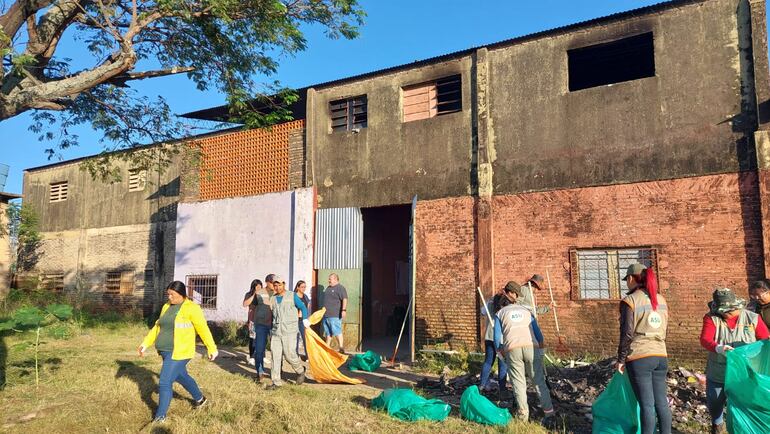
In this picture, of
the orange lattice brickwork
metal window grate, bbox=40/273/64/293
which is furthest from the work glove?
metal window grate, bbox=40/273/64/293

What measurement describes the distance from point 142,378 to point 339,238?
19.4 ft

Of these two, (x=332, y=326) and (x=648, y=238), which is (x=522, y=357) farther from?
(x=332, y=326)

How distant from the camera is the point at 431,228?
41.3 ft

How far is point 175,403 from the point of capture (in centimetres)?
741

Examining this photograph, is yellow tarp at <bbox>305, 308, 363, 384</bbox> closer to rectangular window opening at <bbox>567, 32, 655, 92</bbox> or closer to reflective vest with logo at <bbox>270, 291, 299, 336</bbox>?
reflective vest with logo at <bbox>270, 291, 299, 336</bbox>

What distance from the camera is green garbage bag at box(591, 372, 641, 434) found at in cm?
524

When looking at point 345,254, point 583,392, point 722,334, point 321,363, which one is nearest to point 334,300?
point 345,254

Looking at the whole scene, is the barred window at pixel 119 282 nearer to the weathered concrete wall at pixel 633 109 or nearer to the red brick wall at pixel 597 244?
the red brick wall at pixel 597 244

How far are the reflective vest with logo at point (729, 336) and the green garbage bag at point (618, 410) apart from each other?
3.60 ft

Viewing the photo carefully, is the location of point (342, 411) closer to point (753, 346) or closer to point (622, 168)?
point (753, 346)

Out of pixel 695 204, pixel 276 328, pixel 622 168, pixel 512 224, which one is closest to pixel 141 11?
pixel 276 328

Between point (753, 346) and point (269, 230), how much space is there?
37.8ft

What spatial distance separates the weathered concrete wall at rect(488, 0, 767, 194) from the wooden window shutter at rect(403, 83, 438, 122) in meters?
1.49

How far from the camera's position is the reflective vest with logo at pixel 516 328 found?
20.7ft
